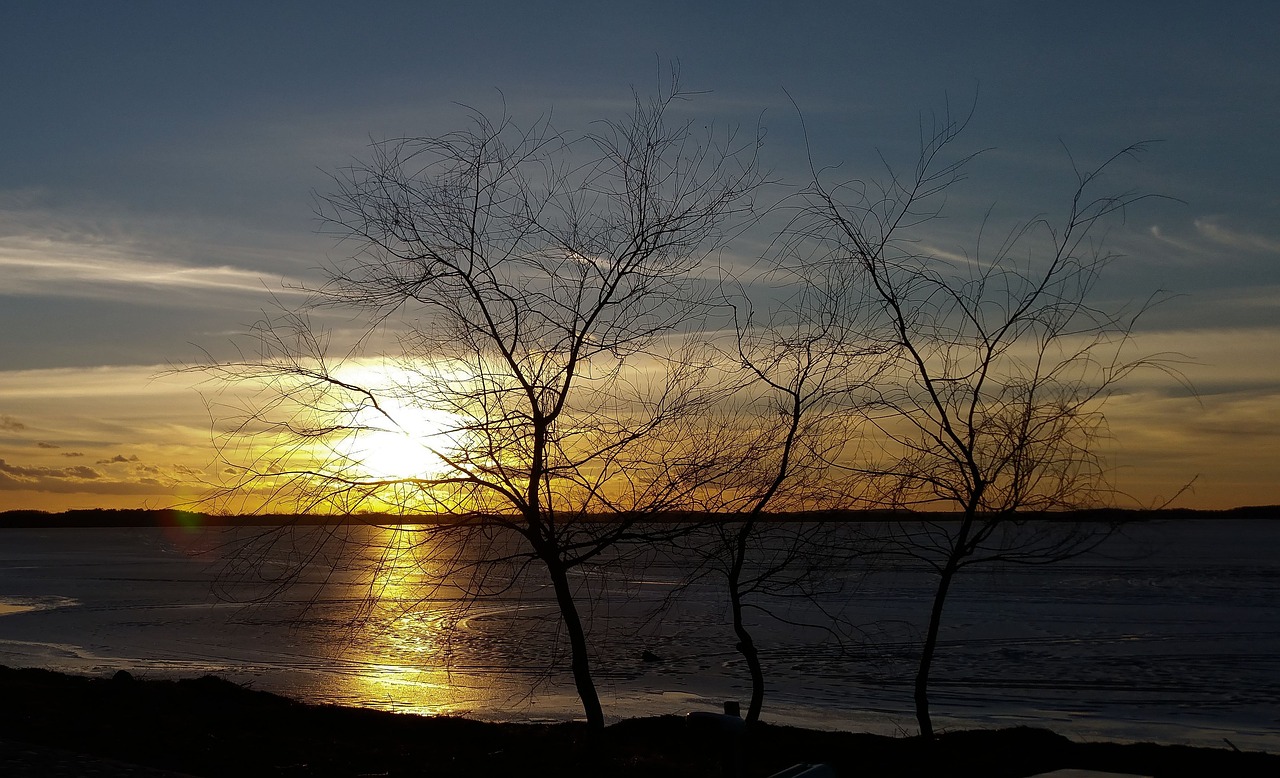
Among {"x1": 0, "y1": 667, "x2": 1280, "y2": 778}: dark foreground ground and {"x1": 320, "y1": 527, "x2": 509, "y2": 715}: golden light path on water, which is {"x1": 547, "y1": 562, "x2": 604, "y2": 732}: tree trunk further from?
{"x1": 320, "y1": 527, "x2": 509, "y2": 715}: golden light path on water

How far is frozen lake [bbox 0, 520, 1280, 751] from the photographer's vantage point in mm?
18859

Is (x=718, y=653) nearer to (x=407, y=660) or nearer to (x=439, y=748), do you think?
(x=407, y=660)

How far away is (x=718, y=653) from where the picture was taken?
94.3 ft

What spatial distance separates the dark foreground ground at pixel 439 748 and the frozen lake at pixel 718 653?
1.25m

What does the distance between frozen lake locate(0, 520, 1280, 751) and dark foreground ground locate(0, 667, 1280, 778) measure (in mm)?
1251

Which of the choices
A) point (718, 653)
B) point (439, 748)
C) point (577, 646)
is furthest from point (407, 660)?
point (577, 646)

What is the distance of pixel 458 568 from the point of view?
9523mm

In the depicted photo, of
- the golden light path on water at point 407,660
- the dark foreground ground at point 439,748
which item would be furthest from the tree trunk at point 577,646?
the golden light path on water at point 407,660

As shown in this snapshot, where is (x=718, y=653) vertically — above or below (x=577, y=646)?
below

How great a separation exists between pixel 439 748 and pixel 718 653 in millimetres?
19088

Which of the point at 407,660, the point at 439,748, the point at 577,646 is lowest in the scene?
the point at 407,660

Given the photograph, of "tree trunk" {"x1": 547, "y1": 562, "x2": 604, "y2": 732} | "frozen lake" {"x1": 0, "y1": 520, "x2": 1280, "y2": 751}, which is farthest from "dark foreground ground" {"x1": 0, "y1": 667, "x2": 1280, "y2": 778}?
"frozen lake" {"x1": 0, "y1": 520, "x2": 1280, "y2": 751}

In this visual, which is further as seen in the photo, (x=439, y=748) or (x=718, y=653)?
(x=718, y=653)

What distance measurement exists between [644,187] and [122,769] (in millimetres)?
6320
